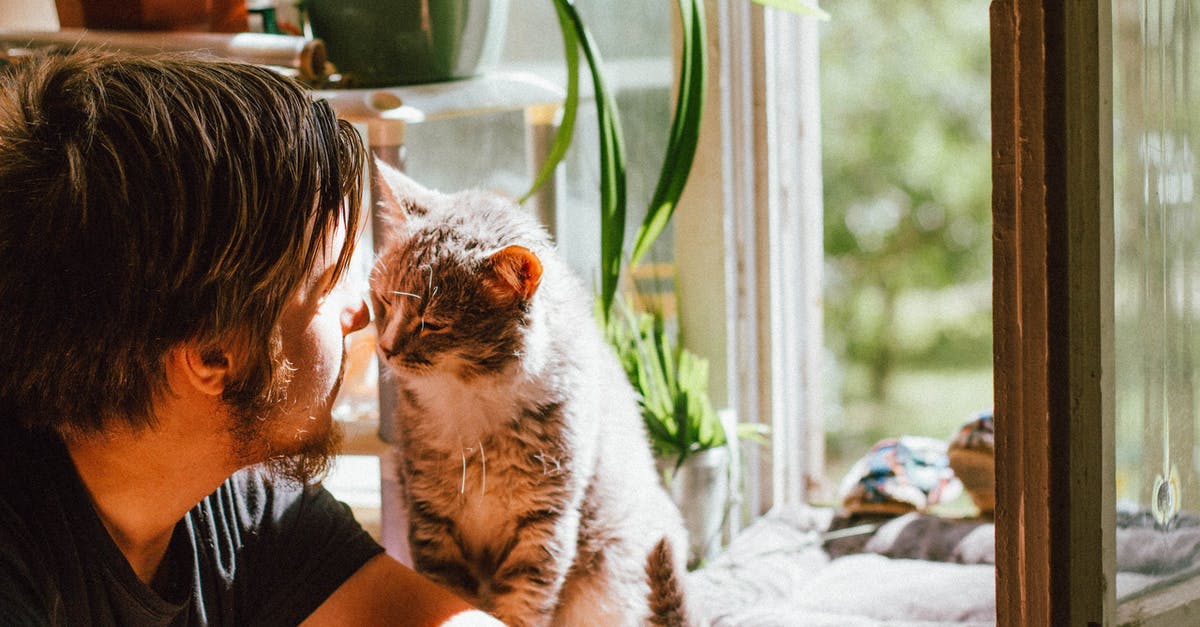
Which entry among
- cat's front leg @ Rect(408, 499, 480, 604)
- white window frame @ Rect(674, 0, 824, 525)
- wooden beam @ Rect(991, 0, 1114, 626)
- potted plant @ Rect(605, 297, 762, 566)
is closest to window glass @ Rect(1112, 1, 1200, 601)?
wooden beam @ Rect(991, 0, 1114, 626)

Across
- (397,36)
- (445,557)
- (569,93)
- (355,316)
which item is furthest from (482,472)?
(397,36)

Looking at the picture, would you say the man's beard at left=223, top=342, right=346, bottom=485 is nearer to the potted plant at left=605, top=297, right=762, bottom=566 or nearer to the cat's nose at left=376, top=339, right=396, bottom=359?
the cat's nose at left=376, top=339, right=396, bottom=359

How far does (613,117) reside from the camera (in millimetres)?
1059

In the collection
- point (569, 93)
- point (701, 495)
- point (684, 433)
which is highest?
point (569, 93)

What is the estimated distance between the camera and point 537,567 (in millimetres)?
1026

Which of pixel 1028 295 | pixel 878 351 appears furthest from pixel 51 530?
pixel 878 351

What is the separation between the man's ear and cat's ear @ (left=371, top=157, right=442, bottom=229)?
0.86 ft

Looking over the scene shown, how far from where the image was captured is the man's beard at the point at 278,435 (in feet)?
2.98

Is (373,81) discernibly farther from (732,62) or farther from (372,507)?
(732,62)

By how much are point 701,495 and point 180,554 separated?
93 cm

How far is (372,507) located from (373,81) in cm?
64

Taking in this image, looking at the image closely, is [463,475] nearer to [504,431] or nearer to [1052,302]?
[504,431]

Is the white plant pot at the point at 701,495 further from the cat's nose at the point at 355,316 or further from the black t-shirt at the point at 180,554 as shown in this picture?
the cat's nose at the point at 355,316

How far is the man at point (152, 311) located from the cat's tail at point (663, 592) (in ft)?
0.71
